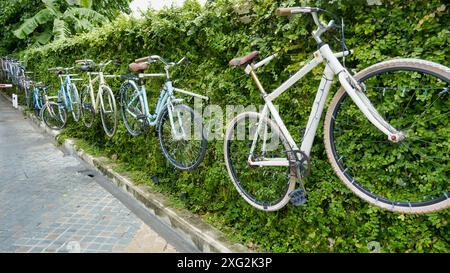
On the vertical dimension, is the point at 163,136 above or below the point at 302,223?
above

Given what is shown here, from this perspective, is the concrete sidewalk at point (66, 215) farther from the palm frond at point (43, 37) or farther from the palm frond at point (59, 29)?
the palm frond at point (43, 37)

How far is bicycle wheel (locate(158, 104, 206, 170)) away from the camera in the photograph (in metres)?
3.87

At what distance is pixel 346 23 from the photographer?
257 centimetres

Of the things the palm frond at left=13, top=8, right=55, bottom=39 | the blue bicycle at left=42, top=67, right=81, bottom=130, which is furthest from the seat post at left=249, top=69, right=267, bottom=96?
the palm frond at left=13, top=8, right=55, bottom=39

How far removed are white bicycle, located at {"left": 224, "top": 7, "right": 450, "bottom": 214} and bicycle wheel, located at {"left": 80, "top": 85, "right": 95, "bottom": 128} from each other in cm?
466

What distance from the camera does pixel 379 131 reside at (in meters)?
2.43

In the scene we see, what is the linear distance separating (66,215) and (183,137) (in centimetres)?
191

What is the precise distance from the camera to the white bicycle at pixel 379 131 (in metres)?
2.16

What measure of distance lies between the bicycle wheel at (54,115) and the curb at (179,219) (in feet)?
10.7

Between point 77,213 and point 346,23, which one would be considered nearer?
point 346,23

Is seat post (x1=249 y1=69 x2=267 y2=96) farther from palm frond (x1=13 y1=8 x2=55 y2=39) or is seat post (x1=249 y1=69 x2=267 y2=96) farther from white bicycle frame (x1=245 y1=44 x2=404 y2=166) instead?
palm frond (x1=13 y1=8 x2=55 y2=39)

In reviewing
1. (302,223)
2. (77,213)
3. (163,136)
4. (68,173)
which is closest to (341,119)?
(302,223)
